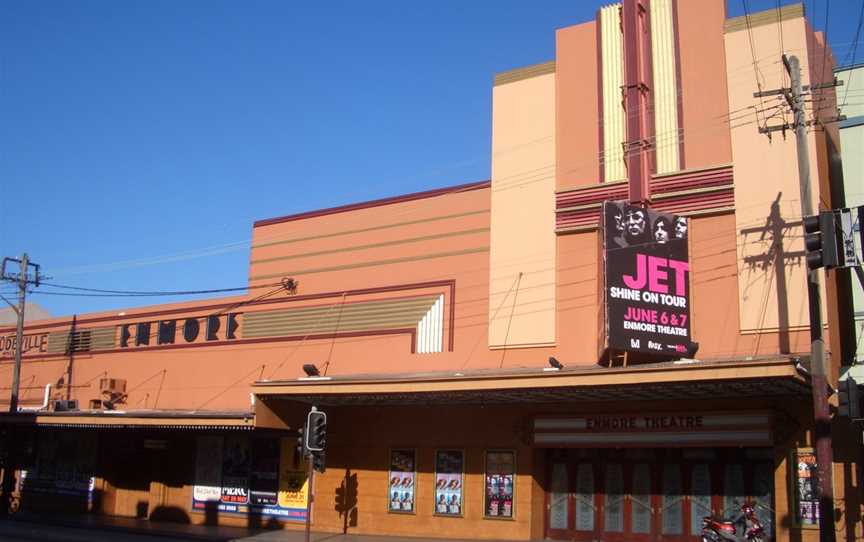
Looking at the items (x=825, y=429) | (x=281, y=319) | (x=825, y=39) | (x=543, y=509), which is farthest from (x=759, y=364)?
(x=281, y=319)

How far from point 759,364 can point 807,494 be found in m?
4.20

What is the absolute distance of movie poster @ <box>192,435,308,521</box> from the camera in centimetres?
2830

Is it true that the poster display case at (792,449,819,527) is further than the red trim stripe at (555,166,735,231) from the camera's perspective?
No

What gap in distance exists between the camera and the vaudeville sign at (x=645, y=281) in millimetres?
21062

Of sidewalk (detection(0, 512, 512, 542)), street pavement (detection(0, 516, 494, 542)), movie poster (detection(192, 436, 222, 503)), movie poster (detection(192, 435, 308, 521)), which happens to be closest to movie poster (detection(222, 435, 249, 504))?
movie poster (detection(192, 435, 308, 521))

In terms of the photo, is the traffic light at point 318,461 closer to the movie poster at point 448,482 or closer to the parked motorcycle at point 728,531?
the movie poster at point 448,482

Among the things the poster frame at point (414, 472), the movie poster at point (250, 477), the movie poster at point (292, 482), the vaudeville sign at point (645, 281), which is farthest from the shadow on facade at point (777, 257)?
the movie poster at point (250, 477)

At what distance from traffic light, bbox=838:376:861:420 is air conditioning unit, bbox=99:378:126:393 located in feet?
84.9

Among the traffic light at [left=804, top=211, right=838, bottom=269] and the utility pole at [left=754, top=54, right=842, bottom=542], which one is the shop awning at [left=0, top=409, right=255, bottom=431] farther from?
the traffic light at [left=804, top=211, right=838, bottom=269]

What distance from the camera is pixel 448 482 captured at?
2545cm

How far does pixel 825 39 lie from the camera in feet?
78.1

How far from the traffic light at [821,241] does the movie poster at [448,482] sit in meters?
11.9

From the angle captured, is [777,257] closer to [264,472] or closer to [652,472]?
[652,472]

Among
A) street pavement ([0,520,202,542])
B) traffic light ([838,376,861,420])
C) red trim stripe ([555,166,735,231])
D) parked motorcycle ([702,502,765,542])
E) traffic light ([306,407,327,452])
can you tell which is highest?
red trim stripe ([555,166,735,231])
